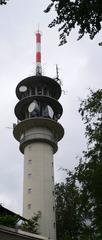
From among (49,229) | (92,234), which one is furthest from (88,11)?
(49,229)

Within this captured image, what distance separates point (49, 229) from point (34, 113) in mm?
14695

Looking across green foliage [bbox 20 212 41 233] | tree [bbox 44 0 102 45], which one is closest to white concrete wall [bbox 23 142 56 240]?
green foliage [bbox 20 212 41 233]

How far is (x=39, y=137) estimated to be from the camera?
50.0 metres

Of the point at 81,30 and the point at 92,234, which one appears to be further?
the point at 92,234

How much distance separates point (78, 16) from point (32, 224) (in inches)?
1405

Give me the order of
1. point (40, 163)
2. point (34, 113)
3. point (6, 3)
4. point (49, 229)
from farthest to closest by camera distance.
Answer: point (34, 113) < point (40, 163) < point (49, 229) < point (6, 3)

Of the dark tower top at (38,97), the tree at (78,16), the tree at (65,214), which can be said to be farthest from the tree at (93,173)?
the dark tower top at (38,97)

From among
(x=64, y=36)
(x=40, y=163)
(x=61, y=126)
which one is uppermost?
(x=61, y=126)

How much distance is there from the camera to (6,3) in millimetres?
7270

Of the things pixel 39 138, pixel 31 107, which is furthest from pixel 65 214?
pixel 31 107

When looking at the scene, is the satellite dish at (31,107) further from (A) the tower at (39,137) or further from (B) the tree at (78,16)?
(B) the tree at (78,16)

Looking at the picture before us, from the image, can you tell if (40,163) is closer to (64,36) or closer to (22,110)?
(22,110)

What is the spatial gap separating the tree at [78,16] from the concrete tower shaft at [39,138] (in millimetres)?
38675

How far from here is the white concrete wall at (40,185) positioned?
45.5 meters
